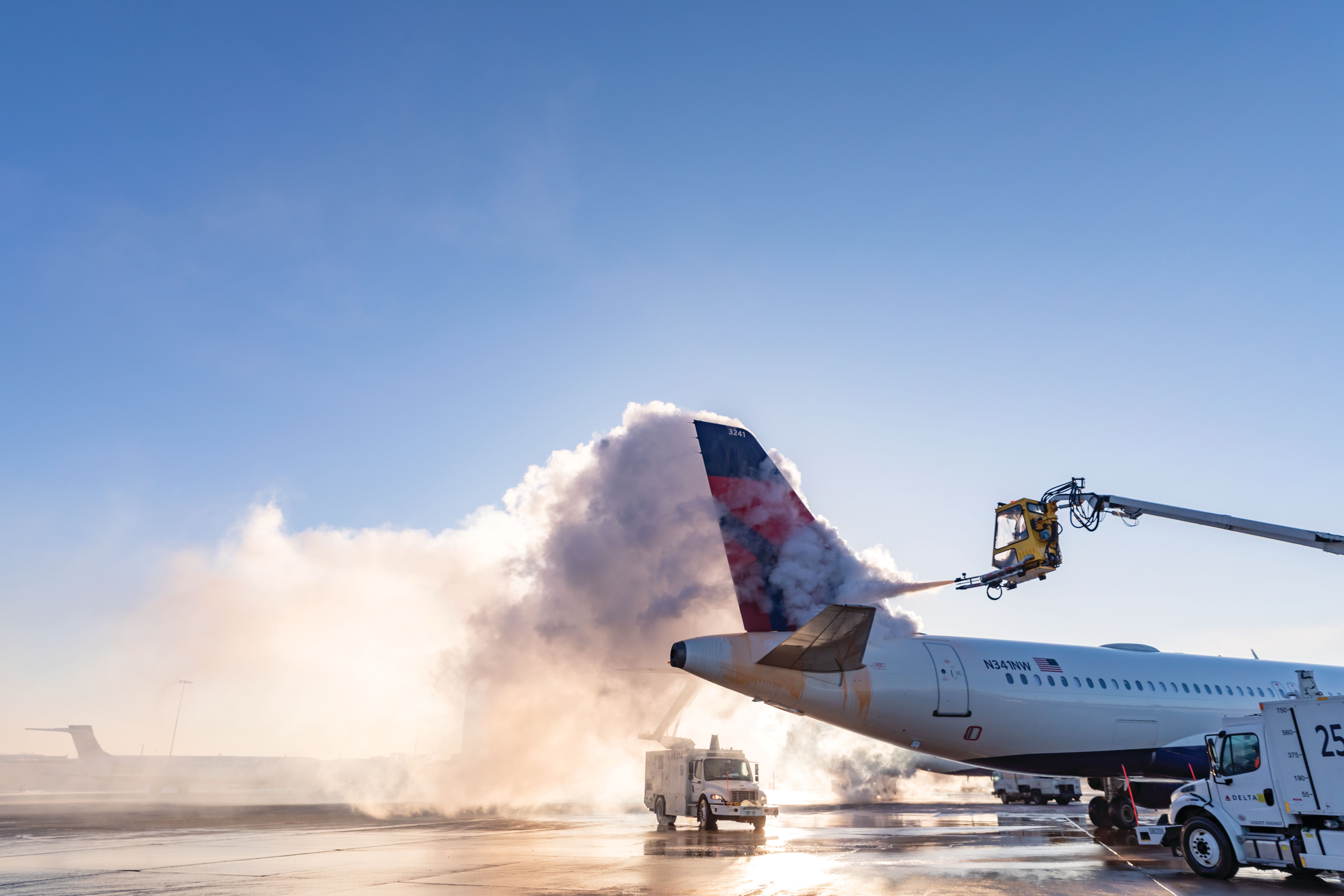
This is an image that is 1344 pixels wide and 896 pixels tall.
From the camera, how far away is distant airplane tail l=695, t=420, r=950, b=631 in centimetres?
1722

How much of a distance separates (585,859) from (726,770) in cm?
963

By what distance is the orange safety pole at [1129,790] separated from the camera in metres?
19.0

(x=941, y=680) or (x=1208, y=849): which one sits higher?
(x=941, y=680)

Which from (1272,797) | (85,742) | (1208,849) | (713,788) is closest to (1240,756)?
(1272,797)

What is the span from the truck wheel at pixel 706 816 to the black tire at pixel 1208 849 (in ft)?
42.7

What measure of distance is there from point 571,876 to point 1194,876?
11.1 metres

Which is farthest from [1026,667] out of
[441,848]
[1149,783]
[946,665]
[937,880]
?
[441,848]

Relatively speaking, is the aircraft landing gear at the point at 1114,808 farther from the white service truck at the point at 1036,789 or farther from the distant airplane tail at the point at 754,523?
the white service truck at the point at 1036,789

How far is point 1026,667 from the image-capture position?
20641 millimetres

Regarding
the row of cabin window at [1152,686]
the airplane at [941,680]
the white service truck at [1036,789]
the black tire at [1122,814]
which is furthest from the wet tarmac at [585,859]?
the white service truck at [1036,789]

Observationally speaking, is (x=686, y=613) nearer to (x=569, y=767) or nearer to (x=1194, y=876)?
(x=1194, y=876)

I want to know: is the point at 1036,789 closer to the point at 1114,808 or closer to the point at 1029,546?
the point at 1114,808

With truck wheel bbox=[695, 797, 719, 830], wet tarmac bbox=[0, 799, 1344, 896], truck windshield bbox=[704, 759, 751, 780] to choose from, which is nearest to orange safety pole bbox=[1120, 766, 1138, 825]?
wet tarmac bbox=[0, 799, 1344, 896]

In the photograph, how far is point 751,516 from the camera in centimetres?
1748
